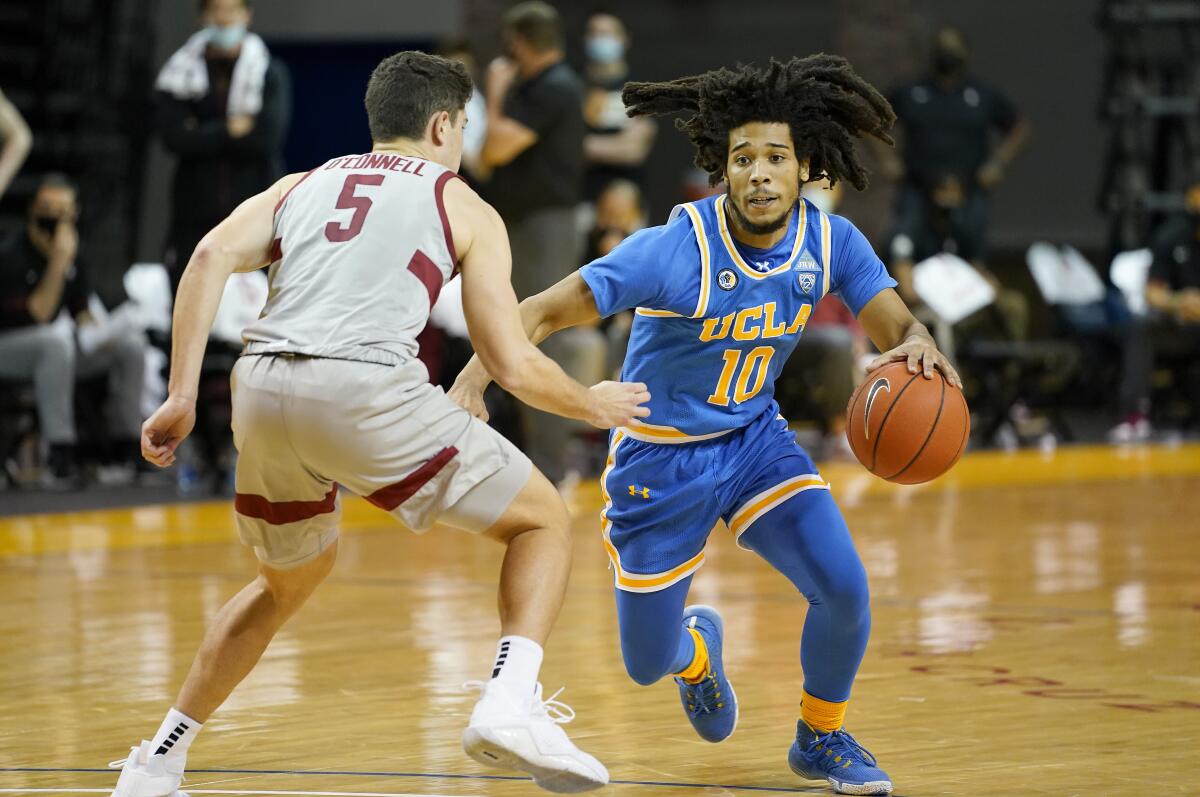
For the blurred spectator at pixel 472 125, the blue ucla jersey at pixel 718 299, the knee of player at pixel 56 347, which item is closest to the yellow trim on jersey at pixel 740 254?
the blue ucla jersey at pixel 718 299

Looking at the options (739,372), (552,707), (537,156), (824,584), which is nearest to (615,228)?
(537,156)

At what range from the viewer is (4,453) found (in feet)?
32.6

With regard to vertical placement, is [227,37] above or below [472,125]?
above

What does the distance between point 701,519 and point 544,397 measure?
0.71 meters

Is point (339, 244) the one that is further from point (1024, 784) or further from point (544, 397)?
point (1024, 784)

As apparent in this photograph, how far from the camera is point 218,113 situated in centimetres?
915

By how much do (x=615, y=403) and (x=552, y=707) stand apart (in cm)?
138

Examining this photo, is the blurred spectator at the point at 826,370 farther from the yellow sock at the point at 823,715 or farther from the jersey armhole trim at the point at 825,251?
the yellow sock at the point at 823,715

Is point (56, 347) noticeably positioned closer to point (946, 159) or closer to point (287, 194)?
point (946, 159)

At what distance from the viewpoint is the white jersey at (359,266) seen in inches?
144

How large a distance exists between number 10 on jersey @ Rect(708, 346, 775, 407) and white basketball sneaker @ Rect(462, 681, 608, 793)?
1027 millimetres

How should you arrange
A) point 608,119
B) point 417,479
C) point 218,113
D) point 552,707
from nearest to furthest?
point 417,479 < point 552,707 < point 218,113 < point 608,119

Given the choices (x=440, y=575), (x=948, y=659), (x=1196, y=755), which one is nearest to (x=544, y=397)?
(x=1196, y=755)

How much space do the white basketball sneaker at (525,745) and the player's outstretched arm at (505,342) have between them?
0.55 metres
